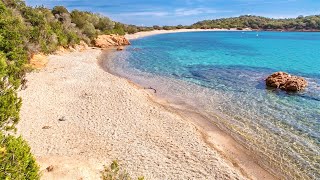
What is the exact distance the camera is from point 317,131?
73.7 ft

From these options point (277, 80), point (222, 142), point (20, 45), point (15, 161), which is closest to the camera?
point (15, 161)

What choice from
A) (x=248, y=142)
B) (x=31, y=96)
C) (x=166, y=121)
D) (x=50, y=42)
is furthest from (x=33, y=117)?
(x=50, y=42)

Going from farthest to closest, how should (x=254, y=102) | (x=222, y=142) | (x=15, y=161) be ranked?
(x=254, y=102), (x=222, y=142), (x=15, y=161)

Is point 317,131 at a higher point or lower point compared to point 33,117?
lower

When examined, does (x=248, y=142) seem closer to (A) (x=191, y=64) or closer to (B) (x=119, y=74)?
(B) (x=119, y=74)

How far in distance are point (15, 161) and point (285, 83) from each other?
107 ft

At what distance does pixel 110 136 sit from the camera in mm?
20062

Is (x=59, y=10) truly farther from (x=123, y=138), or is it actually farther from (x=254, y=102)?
(x=123, y=138)

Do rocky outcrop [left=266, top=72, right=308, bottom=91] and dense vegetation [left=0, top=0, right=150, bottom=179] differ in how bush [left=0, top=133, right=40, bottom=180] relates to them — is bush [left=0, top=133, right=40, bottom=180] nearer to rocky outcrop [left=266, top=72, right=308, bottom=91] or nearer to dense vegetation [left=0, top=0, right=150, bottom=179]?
dense vegetation [left=0, top=0, right=150, bottom=179]

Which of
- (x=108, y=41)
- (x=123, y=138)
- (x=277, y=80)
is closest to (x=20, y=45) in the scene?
(x=123, y=138)

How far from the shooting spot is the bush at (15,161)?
315 inches

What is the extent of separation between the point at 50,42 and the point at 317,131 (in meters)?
46.5

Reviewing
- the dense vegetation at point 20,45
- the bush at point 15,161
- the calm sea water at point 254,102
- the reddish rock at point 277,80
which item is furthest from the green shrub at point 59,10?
the bush at point 15,161

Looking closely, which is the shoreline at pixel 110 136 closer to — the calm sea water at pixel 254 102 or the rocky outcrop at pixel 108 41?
the calm sea water at pixel 254 102
